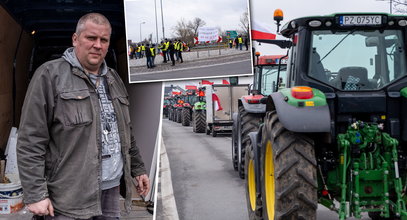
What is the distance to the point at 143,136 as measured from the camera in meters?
6.01

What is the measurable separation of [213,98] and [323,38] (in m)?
13.3

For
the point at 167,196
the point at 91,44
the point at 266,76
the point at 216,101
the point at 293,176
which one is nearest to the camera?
the point at 91,44

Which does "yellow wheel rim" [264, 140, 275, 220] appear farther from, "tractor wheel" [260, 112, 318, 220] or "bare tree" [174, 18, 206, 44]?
"bare tree" [174, 18, 206, 44]

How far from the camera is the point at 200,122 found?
21.7 m

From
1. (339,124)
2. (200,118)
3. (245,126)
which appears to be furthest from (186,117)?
(339,124)

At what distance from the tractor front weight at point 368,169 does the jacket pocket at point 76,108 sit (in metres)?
2.39

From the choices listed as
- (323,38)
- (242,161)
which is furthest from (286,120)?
(242,161)

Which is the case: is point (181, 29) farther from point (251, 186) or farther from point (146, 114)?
point (251, 186)

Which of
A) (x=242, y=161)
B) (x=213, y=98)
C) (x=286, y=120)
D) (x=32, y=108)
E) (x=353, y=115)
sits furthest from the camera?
(x=213, y=98)

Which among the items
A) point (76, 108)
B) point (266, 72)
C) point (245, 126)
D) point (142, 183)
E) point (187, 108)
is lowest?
point (187, 108)

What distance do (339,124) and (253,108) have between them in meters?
3.94

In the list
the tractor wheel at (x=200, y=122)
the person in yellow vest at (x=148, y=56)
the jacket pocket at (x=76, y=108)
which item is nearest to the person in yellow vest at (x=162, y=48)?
the person in yellow vest at (x=148, y=56)

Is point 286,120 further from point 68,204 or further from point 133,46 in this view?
point 68,204

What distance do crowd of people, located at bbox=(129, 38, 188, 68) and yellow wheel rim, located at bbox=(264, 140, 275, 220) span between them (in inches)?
53.8
